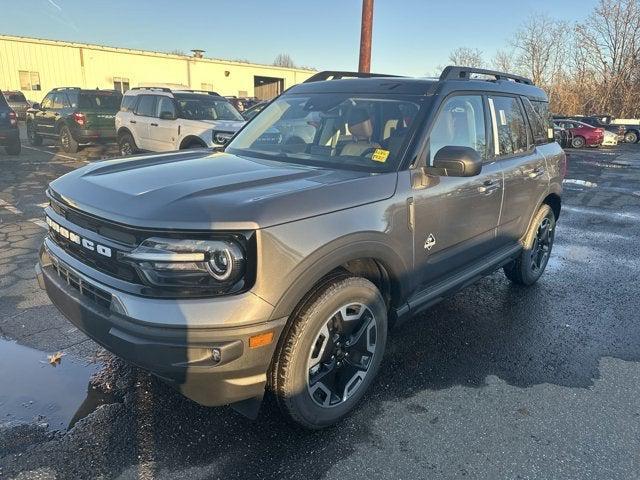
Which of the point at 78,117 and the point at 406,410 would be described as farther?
the point at 78,117

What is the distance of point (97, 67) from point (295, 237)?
3938 cm

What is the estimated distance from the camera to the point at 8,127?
12906 mm

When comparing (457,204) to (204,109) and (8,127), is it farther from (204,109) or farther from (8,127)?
(8,127)

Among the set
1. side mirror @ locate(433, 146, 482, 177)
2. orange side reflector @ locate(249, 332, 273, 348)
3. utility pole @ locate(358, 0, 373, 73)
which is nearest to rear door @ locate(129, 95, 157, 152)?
utility pole @ locate(358, 0, 373, 73)

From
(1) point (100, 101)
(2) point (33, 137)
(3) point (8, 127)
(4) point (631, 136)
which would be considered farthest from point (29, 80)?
(4) point (631, 136)

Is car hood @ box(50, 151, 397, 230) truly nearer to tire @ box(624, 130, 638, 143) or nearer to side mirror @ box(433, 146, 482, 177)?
side mirror @ box(433, 146, 482, 177)

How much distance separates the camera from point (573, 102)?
44250 mm

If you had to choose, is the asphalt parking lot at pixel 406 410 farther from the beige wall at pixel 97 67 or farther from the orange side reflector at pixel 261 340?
the beige wall at pixel 97 67

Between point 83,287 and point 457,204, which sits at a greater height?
point 457,204

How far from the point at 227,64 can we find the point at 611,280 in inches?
1670

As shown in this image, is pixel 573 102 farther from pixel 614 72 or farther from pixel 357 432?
pixel 357 432

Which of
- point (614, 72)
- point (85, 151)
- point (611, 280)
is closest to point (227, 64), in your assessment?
point (85, 151)

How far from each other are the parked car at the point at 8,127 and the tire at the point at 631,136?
110ft

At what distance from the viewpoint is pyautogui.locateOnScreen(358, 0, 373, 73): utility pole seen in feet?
33.1
